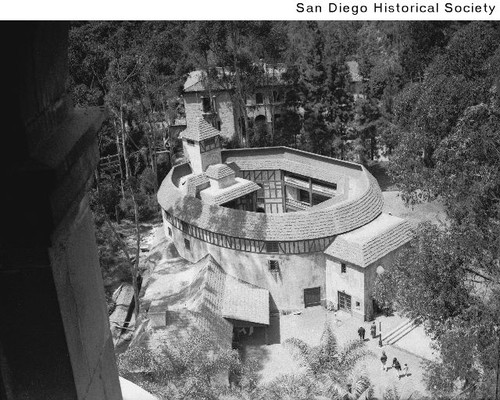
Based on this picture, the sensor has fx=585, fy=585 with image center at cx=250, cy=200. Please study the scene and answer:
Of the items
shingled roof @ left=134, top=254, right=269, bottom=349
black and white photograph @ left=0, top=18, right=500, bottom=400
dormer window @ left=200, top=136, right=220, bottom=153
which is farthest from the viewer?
dormer window @ left=200, top=136, right=220, bottom=153

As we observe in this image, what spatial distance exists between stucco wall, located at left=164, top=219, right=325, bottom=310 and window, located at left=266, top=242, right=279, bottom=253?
20cm

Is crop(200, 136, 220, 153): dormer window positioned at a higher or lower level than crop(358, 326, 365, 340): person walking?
higher

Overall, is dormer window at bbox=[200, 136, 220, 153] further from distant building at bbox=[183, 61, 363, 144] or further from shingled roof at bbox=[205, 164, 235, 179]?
distant building at bbox=[183, 61, 363, 144]

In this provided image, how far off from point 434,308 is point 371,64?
104ft

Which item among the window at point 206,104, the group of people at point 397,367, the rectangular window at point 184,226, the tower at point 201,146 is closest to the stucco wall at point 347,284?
the group of people at point 397,367

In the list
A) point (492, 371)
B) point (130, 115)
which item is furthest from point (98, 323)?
point (130, 115)

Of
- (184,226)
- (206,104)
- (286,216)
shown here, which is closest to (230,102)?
(206,104)

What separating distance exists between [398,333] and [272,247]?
6726 mm

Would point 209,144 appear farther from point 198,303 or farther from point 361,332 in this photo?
point 361,332

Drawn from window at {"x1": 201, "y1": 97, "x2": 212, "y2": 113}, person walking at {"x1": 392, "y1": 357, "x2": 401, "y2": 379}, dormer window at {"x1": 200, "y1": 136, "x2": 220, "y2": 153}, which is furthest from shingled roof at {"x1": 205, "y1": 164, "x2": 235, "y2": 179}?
window at {"x1": 201, "y1": 97, "x2": 212, "y2": 113}

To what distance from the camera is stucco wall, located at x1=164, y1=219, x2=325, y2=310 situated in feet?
89.5

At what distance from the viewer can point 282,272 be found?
90.3 ft

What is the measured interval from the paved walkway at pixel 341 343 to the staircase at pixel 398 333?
0.86 feet

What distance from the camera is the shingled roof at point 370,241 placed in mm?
25703
